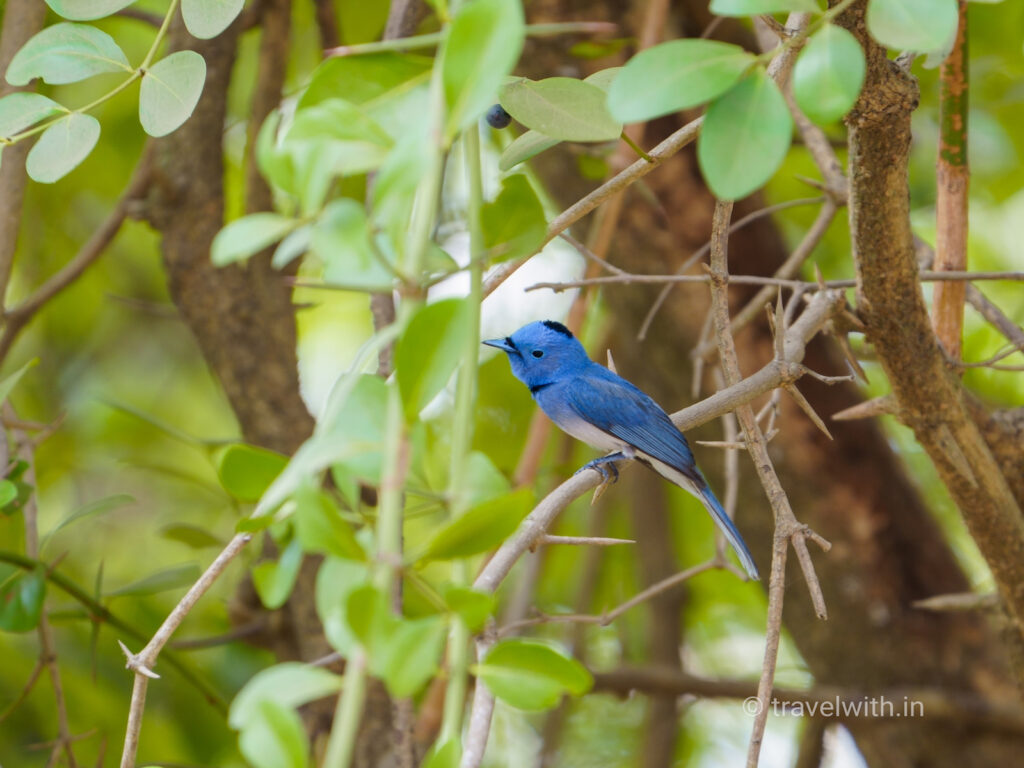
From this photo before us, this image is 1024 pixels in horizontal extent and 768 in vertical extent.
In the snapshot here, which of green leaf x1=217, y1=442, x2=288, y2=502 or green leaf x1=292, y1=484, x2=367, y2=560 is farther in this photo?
green leaf x1=217, y1=442, x2=288, y2=502

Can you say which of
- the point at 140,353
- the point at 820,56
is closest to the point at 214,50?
the point at 140,353

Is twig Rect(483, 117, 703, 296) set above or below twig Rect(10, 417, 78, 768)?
above

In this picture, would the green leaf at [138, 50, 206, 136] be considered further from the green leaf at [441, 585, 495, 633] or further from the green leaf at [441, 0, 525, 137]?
the green leaf at [441, 585, 495, 633]

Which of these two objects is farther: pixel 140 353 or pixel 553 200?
pixel 140 353

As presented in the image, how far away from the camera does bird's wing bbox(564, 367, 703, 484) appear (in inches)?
94.7

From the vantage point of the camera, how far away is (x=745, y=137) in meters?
0.73

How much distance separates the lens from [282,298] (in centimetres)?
272

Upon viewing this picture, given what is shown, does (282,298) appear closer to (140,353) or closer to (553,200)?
(553,200)

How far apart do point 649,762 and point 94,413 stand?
211 centimetres

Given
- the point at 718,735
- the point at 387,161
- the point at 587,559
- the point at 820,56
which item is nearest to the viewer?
the point at 387,161

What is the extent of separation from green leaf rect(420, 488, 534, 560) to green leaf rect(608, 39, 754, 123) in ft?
0.91

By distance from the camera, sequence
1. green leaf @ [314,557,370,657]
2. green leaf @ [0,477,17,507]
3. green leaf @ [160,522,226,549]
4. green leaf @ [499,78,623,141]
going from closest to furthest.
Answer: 1. green leaf @ [314,557,370,657]
2. green leaf @ [499,78,623,141]
3. green leaf @ [0,477,17,507]
4. green leaf @ [160,522,226,549]

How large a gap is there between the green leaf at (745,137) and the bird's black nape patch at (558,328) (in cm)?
201

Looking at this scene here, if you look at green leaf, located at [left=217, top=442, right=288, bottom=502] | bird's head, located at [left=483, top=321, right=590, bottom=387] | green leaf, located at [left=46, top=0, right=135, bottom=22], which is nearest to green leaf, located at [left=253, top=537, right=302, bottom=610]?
green leaf, located at [left=217, top=442, right=288, bottom=502]
